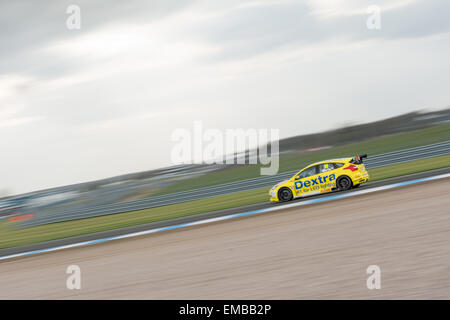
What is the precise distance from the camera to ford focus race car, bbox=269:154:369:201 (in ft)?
43.0

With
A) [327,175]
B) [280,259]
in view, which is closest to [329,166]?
[327,175]

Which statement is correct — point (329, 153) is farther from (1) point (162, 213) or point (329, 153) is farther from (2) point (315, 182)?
(2) point (315, 182)

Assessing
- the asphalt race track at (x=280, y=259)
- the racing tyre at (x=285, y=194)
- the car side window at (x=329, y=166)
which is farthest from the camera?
the racing tyre at (x=285, y=194)

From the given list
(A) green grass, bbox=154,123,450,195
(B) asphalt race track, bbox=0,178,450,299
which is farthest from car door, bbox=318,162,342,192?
(A) green grass, bbox=154,123,450,195

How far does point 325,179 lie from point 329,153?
1147 cm

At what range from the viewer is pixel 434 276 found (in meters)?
4.83

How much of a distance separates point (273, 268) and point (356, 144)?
19606 millimetres

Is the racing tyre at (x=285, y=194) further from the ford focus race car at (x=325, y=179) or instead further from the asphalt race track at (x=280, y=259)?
the asphalt race track at (x=280, y=259)

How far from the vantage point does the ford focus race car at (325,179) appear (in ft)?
43.0

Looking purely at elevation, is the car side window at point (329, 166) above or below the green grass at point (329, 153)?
below

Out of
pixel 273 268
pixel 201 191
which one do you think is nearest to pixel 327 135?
pixel 201 191

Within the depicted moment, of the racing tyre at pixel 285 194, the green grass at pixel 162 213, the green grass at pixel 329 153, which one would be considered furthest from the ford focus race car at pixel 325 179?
the green grass at pixel 329 153

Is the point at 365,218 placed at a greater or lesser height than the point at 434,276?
greater
